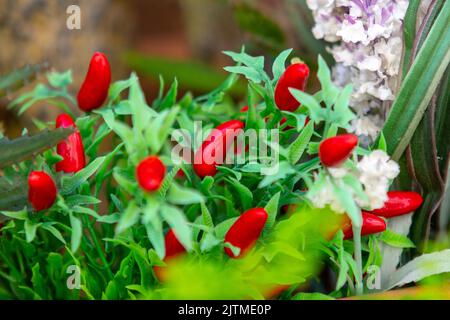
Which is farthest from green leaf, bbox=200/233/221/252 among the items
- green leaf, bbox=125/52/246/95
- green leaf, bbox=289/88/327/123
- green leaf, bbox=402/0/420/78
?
green leaf, bbox=125/52/246/95

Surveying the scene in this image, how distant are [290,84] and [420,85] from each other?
107 mm

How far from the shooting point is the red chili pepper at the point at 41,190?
42 cm

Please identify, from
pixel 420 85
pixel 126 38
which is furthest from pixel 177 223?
pixel 126 38

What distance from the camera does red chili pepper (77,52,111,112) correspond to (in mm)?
525

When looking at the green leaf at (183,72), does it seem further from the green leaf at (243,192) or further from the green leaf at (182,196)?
the green leaf at (182,196)

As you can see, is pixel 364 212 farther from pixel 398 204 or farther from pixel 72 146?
pixel 72 146

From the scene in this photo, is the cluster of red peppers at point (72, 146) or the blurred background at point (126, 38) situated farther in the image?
the blurred background at point (126, 38)

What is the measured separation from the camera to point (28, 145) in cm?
44

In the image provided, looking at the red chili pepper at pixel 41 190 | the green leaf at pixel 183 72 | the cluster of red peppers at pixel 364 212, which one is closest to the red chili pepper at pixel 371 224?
the cluster of red peppers at pixel 364 212

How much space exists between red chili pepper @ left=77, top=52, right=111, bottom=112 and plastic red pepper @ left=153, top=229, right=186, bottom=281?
0.15m

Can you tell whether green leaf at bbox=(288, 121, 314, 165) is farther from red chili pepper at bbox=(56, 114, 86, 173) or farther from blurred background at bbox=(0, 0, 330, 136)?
blurred background at bbox=(0, 0, 330, 136)

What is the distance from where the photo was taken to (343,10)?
1.74 feet

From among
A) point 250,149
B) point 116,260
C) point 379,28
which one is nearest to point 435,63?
point 379,28

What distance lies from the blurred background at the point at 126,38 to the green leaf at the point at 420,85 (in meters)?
0.21
